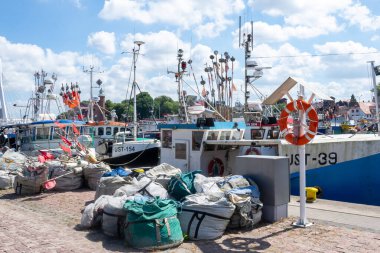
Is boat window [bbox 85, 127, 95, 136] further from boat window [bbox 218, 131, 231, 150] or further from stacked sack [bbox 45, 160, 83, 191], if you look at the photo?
boat window [bbox 218, 131, 231, 150]

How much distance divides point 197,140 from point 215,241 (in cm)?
707

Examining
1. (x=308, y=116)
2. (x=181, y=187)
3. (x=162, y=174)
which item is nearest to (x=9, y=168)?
(x=162, y=174)

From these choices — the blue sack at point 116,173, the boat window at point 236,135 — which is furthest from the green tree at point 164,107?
the blue sack at point 116,173

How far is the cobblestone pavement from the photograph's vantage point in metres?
6.09

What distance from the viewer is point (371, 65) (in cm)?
1569

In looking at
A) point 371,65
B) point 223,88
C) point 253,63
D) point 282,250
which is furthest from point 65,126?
point 282,250

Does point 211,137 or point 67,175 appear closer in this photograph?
point 67,175

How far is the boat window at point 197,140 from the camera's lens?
13367mm

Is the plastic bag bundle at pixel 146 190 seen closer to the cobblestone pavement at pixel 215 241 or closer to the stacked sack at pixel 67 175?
the cobblestone pavement at pixel 215 241

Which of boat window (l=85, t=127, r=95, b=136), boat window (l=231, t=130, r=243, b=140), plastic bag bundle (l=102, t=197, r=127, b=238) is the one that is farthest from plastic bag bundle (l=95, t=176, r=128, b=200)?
boat window (l=85, t=127, r=95, b=136)

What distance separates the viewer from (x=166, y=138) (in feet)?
46.8

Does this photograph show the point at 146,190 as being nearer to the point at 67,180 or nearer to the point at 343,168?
the point at 67,180

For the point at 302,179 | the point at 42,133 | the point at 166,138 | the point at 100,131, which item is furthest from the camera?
the point at 100,131

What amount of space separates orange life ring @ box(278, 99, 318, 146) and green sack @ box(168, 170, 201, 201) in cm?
207
